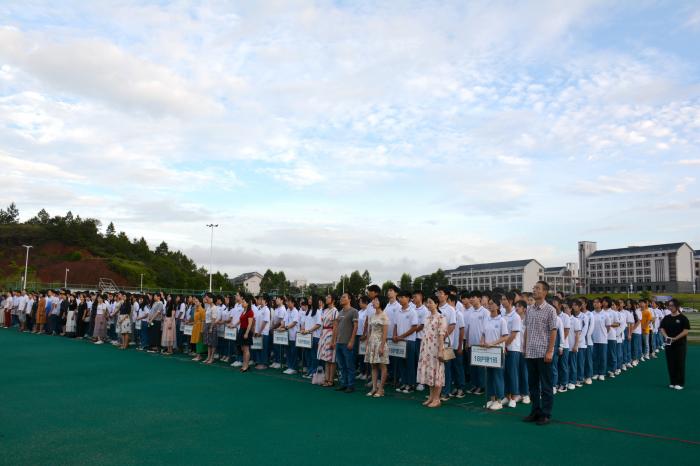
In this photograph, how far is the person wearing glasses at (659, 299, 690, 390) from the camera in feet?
36.3

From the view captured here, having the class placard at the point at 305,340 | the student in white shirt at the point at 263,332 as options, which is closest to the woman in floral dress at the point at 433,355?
the class placard at the point at 305,340

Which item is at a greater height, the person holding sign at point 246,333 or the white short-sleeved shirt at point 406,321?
the white short-sleeved shirt at point 406,321

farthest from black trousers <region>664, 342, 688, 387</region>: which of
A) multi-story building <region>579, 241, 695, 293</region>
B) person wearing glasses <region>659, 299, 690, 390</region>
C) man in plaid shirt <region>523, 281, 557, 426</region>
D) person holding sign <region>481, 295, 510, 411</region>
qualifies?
multi-story building <region>579, 241, 695, 293</region>

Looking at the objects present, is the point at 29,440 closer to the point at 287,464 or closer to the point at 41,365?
the point at 287,464

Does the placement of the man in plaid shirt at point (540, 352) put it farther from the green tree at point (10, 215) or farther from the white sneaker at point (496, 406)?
the green tree at point (10, 215)

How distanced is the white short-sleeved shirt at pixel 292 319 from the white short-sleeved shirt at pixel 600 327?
23.3 feet

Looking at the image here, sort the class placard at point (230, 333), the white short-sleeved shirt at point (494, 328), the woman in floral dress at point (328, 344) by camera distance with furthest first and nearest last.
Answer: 1. the class placard at point (230, 333)
2. the woman in floral dress at point (328, 344)
3. the white short-sleeved shirt at point (494, 328)

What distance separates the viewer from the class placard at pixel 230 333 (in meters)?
13.5

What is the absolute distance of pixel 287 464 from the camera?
551cm

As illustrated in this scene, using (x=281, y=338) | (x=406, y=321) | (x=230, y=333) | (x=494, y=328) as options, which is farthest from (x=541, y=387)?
(x=230, y=333)

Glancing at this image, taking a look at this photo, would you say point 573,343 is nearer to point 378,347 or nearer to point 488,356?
point 488,356

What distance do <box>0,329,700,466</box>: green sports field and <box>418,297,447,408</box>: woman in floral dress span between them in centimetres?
37

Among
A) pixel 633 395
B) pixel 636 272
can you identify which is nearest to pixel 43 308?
pixel 633 395

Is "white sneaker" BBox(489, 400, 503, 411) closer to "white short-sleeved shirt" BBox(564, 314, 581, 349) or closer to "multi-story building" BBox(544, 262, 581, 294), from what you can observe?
"white short-sleeved shirt" BBox(564, 314, 581, 349)
